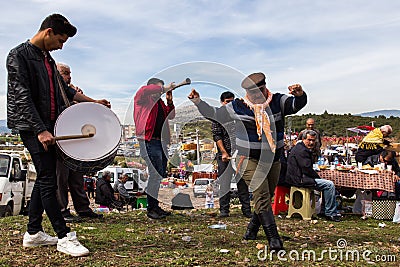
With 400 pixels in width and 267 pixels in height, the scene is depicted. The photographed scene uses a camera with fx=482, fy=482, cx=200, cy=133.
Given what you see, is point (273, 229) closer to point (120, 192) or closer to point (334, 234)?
point (334, 234)

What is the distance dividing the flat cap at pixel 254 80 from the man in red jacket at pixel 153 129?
1.38 meters

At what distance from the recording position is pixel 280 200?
8.87 metres

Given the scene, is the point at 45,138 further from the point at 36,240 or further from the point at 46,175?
the point at 36,240

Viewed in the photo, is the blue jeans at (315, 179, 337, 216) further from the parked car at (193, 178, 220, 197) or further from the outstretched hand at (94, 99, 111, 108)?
the outstretched hand at (94, 99, 111, 108)

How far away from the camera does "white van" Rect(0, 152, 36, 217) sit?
1056 centimetres

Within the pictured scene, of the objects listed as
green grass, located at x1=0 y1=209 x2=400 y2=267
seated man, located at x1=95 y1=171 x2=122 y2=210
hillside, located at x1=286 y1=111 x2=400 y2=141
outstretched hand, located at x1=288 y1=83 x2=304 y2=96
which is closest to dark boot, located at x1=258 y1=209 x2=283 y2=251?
green grass, located at x1=0 y1=209 x2=400 y2=267

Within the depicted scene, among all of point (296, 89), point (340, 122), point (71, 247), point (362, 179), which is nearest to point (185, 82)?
point (296, 89)

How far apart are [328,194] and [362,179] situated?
100cm

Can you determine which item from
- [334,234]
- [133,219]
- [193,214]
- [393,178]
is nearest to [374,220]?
[393,178]

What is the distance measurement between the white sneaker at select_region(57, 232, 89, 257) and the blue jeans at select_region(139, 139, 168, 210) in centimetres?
223

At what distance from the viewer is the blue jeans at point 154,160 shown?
→ 662 centimetres

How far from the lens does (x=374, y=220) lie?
29.1ft

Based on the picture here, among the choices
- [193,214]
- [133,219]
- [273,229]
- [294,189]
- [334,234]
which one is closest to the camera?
[273,229]

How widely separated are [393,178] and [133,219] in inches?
196
